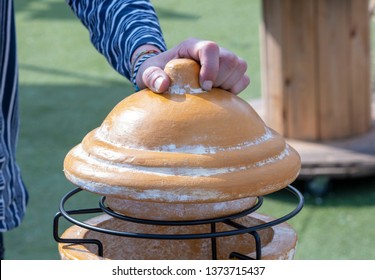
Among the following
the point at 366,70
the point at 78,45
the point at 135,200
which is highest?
the point at 135,200

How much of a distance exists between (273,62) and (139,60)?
2590mm

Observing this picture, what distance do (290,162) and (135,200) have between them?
0.29 metres

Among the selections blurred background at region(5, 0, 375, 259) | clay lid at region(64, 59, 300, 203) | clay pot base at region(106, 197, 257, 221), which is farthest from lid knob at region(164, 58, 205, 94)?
blurred background at region(5, 0, 375, 259)

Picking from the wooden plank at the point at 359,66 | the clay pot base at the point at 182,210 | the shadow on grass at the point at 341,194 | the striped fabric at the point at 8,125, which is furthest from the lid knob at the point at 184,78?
the wooden plank at the point at 359,66

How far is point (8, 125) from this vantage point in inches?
87.2

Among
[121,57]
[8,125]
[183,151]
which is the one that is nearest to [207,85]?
[183,151]

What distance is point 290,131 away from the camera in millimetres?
4387

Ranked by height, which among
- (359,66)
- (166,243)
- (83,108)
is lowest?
(83,108)

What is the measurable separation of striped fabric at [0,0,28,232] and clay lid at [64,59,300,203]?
0.67 metres

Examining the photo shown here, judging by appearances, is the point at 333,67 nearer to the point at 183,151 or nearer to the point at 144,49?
the point at 144,49

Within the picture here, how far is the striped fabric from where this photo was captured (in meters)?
2.15

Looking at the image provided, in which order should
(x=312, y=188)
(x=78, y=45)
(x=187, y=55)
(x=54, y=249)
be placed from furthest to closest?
(x=78, y=45) → (x=312, y=188) → (x=54, y=249) → (x=187, y=55)

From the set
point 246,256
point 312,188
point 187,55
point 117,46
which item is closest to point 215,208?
point 246,256
